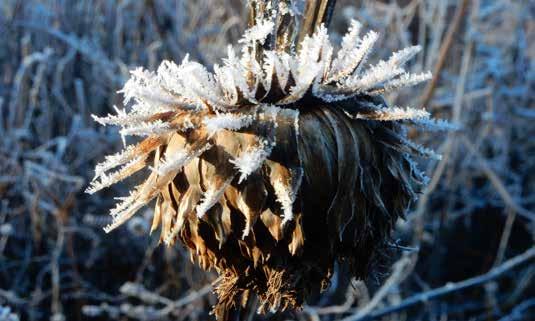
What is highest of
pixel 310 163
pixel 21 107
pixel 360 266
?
pixel 21 107

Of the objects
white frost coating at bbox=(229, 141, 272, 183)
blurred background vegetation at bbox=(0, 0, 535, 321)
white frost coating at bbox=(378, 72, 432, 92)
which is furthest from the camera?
blurred background vegetation at bbox=(0, 0, 535, 321)

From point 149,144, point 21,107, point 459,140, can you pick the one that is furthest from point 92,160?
point 149,144

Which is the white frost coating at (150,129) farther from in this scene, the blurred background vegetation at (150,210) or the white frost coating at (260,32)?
the blurred background vegetation at (150,210)

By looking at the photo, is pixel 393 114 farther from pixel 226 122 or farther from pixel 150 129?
pixel 150 129

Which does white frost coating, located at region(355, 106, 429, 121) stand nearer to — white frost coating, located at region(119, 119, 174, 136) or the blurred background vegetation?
white frost coating, located at region(119, 119, 174, 136)

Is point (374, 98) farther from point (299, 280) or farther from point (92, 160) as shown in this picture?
point (92, 160)

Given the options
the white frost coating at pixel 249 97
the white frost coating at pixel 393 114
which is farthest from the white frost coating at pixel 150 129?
Answer: the white frost coating at pixel 393 114

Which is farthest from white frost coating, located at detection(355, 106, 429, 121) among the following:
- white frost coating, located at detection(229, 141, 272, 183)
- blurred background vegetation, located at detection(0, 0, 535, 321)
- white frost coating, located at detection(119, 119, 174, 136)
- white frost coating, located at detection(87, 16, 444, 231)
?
blurred background vegetation, located at detection(0, 0, 535, 321)
